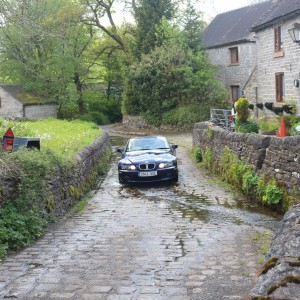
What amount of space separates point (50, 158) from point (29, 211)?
7.00ft

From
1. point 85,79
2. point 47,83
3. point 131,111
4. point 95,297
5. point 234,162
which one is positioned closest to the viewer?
point 95,297

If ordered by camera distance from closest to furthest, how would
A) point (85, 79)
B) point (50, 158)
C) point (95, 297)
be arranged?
1. point (95, 297)
2. point (50, 158)
3. point (85, 79)

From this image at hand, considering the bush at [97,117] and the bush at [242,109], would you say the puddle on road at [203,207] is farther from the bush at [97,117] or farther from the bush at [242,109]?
the bush at [97,117]

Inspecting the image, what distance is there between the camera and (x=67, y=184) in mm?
11344

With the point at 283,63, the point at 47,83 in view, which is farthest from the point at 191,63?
the point at 47,83

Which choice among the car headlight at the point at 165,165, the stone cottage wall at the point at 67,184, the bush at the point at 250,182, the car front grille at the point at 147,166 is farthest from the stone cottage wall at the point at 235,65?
the bush at the point at 250,182

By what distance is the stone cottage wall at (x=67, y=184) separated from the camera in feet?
30.7

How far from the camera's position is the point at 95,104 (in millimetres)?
53875

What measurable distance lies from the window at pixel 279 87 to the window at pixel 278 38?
1.43m

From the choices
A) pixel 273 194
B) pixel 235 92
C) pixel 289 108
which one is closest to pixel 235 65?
pixel 235 92

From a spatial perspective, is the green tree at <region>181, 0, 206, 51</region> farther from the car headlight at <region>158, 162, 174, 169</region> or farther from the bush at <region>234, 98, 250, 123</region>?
the car headlight at <region>158, 162, 174, 169</region>

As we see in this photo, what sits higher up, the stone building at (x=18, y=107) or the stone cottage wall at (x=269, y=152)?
the stone building at (x=18, y=107)

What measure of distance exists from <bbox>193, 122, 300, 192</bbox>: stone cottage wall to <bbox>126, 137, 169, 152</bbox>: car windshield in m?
2.05

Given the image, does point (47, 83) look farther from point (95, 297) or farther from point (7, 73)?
point (95, 297)
